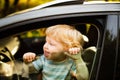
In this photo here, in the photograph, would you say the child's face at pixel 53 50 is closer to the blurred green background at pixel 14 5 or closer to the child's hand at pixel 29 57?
the child's hand at pixel 29 57

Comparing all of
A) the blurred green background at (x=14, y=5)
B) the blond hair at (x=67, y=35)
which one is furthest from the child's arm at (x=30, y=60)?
the blurred green background at (x=14, y=5)

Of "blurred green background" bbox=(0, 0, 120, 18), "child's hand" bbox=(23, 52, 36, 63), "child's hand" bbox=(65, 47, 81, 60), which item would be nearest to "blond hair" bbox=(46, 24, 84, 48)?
"child's hand" bbox=(65, 47, 81, 60)

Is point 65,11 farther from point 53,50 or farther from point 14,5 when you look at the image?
point 14,5

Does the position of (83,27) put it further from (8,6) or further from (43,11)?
(8,6)

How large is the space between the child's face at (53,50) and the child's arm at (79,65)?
0.07m

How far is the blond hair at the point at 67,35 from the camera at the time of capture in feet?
10.1

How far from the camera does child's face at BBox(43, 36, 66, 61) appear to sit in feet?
10.2

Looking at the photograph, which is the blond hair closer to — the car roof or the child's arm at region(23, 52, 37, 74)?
the car roof

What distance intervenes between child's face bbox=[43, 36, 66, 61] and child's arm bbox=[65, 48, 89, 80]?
7 centimetres

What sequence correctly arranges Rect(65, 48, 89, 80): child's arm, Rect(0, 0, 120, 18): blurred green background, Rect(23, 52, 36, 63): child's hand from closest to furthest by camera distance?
Rect(65, 48, 89, 80): child's arm, Rect(23, 52, 36, 63): child's hand, Rect(0, 0, 120, 18): blurred green background

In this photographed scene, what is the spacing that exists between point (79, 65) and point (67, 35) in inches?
9.3

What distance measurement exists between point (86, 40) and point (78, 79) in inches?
11.3

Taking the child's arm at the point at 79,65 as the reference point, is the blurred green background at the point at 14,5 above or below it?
below

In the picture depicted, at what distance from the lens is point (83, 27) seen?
3.08 m
